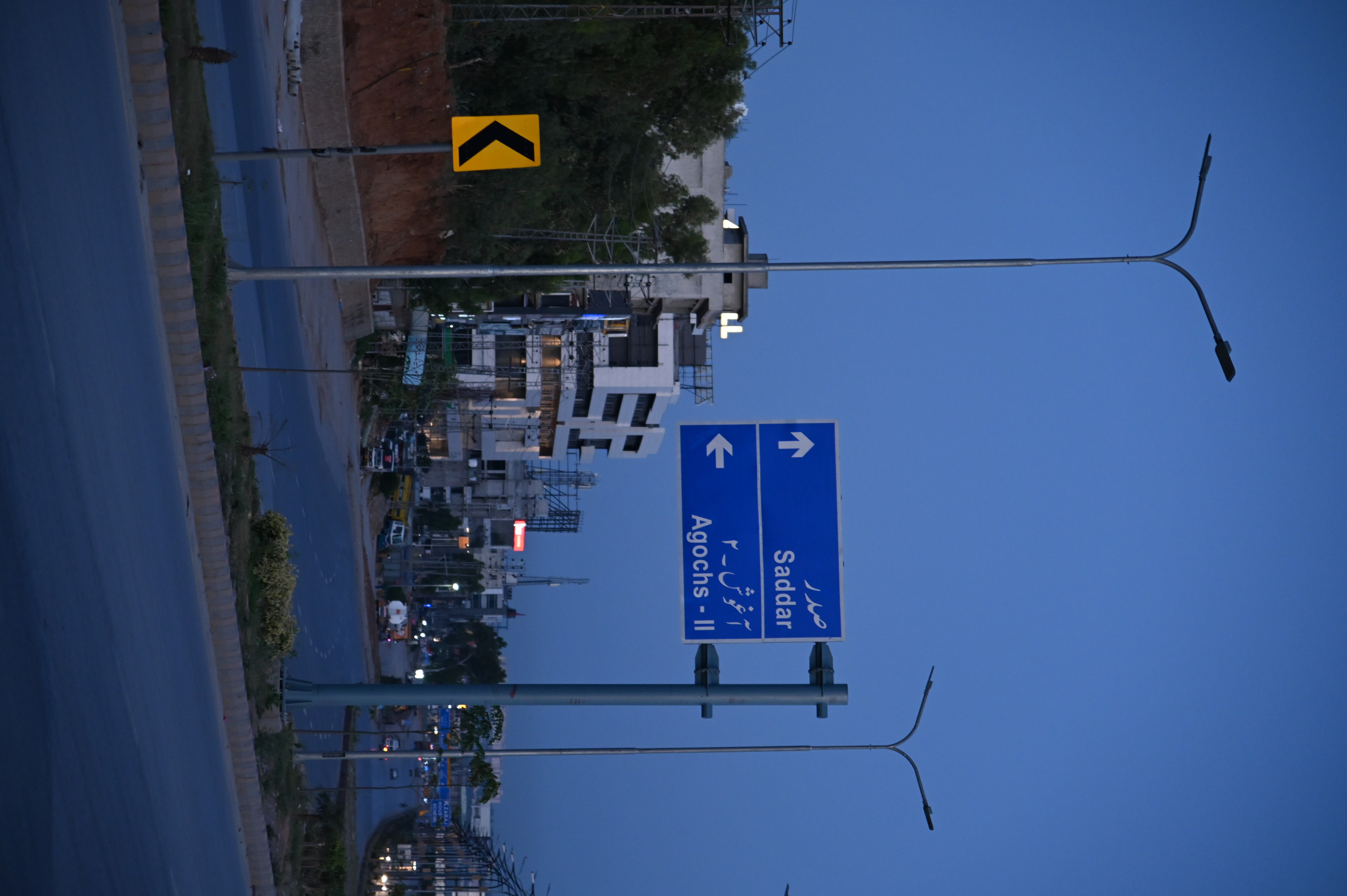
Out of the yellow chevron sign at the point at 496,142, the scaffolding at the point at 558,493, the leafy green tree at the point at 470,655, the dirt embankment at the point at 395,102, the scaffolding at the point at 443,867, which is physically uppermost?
the dirt embankment at the point at 395,102

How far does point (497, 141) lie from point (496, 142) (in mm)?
22

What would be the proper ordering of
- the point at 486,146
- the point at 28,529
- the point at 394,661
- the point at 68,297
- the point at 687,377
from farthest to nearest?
A: 1. the point at 687,377
2. the point at 394,661
3. the point at 486,146
4. the point at 68,297
5. the point at 28,529

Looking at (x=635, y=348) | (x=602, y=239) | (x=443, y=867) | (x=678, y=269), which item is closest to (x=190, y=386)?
(x=678, y=269)

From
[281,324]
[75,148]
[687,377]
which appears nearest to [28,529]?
[75,148]

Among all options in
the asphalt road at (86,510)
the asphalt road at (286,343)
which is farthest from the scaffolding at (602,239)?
the asphalt road at (86,510)

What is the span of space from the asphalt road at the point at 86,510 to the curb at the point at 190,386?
26 cm

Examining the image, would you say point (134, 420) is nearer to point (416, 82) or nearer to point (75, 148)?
point (75, 148)

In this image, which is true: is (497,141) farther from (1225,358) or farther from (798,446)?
(1225,358)

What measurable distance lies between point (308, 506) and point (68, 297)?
17.0 metres

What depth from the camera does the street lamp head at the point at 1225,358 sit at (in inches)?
518

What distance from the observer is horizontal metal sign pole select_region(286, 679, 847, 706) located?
14.7 meters

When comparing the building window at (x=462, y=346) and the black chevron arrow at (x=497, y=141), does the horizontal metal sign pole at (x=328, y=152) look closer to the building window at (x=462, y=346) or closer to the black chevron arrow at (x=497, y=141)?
the black chevron arrow at (x=497, y=141)

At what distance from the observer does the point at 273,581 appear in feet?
50.4

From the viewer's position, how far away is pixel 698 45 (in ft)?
112
